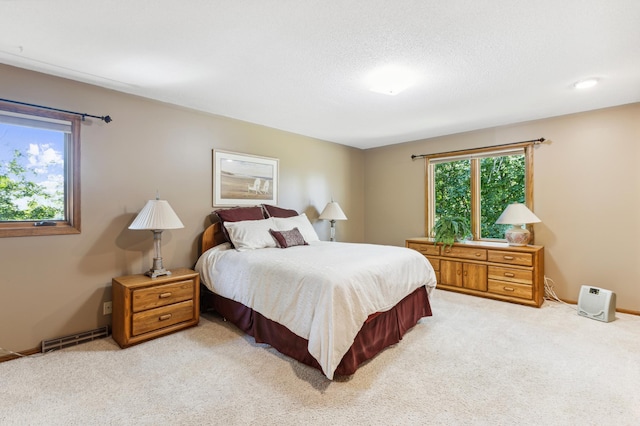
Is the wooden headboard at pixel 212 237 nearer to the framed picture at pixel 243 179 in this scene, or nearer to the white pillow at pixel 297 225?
the framed picture at pixel 243 179

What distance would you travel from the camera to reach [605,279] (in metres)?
3.36

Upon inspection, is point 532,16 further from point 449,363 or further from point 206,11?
point 449,363

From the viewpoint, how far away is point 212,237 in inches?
136

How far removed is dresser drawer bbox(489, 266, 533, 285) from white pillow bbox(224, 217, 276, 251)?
2.80 meters

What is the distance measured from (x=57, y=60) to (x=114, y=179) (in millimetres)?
1017

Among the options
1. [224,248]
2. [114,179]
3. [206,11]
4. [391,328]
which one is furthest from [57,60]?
[391,328]

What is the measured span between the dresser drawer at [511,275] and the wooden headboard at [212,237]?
11.1 feet

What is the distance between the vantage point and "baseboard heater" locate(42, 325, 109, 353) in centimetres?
241

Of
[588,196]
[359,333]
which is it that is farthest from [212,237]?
[588,196]

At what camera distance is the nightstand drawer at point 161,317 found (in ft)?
8.14

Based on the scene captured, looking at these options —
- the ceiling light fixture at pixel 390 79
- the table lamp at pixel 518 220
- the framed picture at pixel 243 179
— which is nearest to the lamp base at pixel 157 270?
the framed picture at pixel 243 179

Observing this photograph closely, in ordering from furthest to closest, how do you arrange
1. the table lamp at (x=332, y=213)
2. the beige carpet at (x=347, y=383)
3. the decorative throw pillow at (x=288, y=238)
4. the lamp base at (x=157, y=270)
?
1. the table lamp at (x=332, y=213)
2. the decorative throw pillow at (x=288, y=238)
3. the lamp base at (x=157, y=270)
4. the beige carpet at (x=347, y=383)

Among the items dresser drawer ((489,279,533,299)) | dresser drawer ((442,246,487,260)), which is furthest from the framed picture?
dresser drawer ((489,279,533,299))

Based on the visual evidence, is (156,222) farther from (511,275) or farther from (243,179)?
(511,275)
